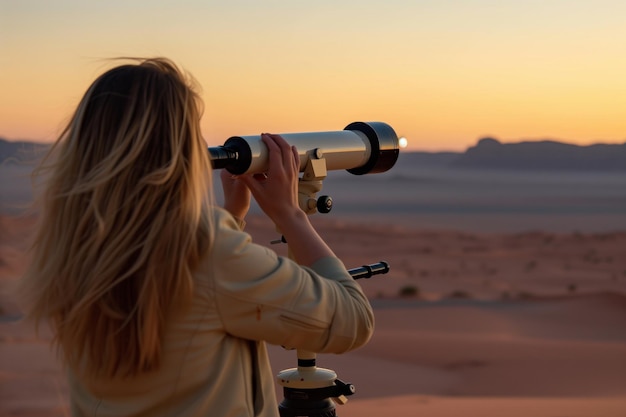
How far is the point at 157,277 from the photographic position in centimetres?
180

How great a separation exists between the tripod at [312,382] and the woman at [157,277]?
0.62 metres

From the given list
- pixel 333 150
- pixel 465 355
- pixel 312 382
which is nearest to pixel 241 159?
pixel 333 150

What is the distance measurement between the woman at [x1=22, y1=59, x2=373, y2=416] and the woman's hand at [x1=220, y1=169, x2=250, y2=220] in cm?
65

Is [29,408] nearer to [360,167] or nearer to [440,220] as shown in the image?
[360,167]

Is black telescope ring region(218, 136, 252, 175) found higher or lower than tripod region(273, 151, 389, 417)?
higher

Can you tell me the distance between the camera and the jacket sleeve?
6.08 feet

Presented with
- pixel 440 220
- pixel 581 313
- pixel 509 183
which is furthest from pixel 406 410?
pixel 509 183

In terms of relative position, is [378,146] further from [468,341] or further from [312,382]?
[468,341]

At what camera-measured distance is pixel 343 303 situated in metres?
1.97

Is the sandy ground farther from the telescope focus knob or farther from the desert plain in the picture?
the telescope focus knob

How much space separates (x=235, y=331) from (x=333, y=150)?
3.33 ft

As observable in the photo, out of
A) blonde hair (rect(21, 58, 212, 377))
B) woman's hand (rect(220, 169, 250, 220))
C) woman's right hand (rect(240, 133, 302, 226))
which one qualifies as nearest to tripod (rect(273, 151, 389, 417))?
woman's hand (rect(220, 169, 250, 220))

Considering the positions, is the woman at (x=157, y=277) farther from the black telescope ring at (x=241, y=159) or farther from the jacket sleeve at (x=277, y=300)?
the black telescope ring at (x=241, y=159)

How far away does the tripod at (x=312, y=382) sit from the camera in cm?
263
